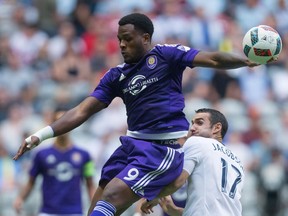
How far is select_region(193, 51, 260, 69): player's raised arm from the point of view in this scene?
8570 millimetres

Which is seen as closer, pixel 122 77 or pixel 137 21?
pixel 137 21

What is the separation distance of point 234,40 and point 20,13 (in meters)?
4.73

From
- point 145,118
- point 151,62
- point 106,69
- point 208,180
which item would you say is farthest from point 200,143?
point 106,69

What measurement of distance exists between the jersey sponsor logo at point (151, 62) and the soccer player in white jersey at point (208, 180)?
830 millimetres

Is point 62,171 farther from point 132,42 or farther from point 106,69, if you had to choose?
point 106,69

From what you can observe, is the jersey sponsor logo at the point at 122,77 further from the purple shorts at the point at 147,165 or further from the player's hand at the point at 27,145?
the player's hand at the point at 27,145

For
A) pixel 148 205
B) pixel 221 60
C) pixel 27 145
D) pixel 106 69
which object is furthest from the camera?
pixel 106 69

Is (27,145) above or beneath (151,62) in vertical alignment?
beneath

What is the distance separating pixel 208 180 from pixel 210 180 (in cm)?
2

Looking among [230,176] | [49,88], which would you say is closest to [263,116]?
[49,88]

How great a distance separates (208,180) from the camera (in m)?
9.19

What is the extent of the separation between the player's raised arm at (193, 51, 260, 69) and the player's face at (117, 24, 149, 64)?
0.55 m

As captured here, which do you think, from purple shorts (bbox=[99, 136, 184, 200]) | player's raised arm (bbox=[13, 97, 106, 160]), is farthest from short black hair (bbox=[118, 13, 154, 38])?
purple shorts (bbox=[99, 136, 184, 200])

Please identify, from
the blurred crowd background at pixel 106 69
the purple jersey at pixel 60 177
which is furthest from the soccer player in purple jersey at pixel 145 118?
the blurred crowd background at pixel 106 69
